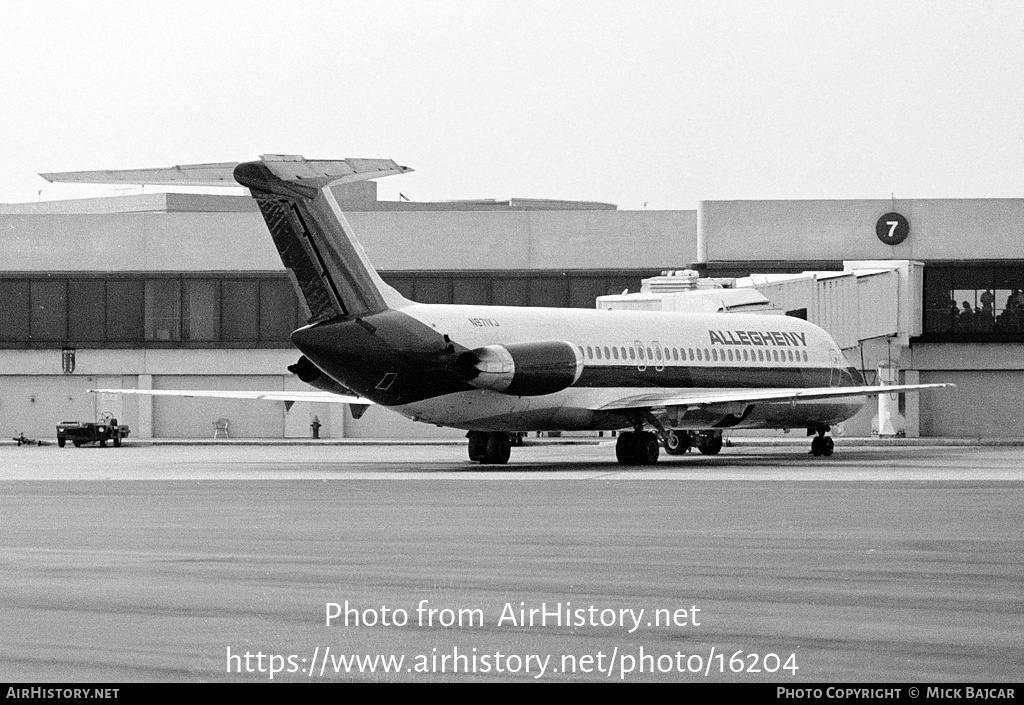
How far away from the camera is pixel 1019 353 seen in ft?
208

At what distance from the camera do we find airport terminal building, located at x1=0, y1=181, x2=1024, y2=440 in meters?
63.4

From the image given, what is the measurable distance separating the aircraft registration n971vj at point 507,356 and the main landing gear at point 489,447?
0.04 meters

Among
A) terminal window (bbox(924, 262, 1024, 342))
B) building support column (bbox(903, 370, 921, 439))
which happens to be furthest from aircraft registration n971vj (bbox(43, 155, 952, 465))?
terminal window (bbox(924, 262, 1024, 342))

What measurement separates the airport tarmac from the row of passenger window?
1082 cm

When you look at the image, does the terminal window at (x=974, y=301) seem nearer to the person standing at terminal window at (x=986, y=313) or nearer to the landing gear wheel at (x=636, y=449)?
the person standing at terminal window at (x=986, y=313)

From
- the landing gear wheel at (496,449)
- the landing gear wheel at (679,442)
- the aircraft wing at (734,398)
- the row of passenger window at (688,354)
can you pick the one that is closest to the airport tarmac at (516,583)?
the aircraft wing at (734,398)

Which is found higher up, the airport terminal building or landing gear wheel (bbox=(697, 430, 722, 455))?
the airport terminal building

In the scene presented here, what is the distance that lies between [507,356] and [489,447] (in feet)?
12.2

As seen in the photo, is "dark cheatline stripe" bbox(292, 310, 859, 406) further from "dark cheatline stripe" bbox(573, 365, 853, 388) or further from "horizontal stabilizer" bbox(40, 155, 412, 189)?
"dark cheatline stripe" bbox(573, 365, 853, 388)

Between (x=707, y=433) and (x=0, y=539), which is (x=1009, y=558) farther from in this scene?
(x=707, y=433)

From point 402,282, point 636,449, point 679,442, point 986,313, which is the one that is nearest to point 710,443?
point 679,442

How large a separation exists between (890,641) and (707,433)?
117 ft

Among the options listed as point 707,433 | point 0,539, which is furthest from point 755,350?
point 0,539

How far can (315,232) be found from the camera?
32969 millimetres
